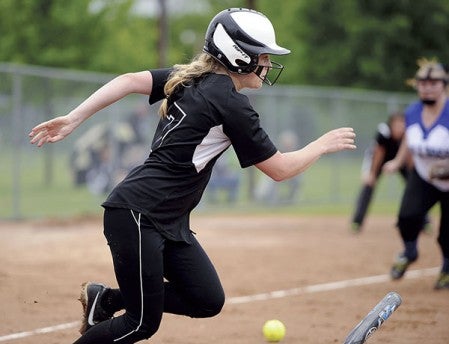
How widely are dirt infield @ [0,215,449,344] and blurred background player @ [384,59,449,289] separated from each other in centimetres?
76

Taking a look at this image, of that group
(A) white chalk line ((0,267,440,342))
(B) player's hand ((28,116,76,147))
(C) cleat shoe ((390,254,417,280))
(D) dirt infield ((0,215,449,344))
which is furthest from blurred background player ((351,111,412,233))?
(B) player's hand ((28,116,76,147))

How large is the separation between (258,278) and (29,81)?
7991 millimetres

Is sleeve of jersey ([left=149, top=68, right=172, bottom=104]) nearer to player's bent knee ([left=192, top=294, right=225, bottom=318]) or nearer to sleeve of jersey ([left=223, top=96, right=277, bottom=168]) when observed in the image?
sleeve of jersey ([left=223, top=96, right=277, bottom=168])

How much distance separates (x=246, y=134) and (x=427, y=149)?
4748 millimetres

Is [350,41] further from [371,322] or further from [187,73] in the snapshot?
[187,73]

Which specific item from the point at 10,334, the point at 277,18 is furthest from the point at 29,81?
the point at 277,18

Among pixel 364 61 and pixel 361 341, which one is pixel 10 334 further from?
pixel 364 61

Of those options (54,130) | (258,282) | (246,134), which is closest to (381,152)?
(258,282)

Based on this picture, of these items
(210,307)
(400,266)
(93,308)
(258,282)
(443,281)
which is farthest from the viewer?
(258,282)

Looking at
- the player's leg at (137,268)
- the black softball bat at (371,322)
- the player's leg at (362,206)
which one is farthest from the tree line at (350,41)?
the player's leg at (137,268)

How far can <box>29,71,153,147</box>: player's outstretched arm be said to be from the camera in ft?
18.1

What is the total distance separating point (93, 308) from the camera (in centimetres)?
599

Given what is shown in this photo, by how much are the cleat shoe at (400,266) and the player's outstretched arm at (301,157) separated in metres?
4.87

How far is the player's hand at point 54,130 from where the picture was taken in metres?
5.53
